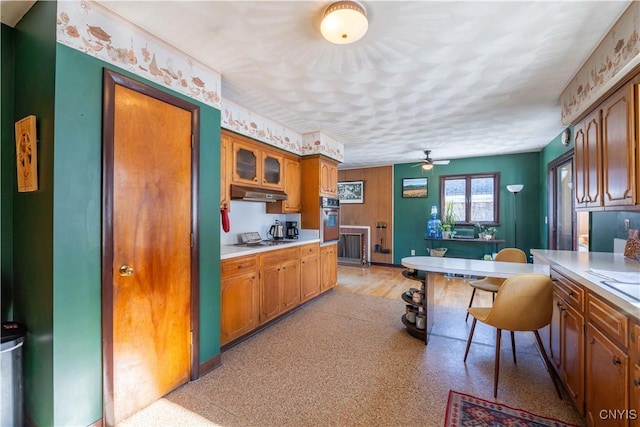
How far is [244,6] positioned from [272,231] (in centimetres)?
284

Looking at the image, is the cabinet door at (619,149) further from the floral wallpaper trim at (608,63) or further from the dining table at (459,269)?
the dining table at (459,269)

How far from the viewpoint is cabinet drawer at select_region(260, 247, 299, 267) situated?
121 inches

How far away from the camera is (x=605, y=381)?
1366mm

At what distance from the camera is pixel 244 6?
159 centimetres

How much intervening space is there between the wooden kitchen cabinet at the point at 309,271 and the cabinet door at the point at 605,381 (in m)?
2.86

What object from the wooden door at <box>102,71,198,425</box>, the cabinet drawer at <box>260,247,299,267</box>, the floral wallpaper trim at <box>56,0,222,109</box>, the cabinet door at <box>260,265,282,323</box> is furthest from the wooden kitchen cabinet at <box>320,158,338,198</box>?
the wooden door at <box>102,71,198,425</box>

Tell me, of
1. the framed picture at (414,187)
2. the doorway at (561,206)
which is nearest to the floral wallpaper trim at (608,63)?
the doorway at (561,206)

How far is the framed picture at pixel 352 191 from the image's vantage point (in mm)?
6977

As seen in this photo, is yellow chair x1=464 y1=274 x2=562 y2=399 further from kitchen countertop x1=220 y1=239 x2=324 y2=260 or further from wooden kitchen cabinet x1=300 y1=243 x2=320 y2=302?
wooden kitchen cabinet x1=300 y1=243 x2=320 y2=302

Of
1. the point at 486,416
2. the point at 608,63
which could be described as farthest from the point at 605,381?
the point at 608,63

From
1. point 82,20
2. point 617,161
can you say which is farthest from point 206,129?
point 617,161

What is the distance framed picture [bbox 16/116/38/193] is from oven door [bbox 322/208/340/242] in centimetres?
320

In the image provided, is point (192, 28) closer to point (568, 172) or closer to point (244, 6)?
point (244, 6)

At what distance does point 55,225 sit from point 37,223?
0.22 metres
